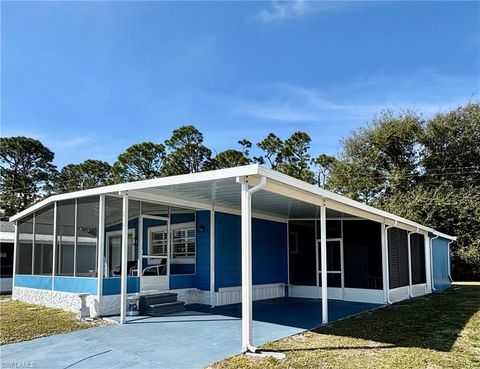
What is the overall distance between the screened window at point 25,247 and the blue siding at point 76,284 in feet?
6.57

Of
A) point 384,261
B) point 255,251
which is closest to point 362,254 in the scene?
point 384,261

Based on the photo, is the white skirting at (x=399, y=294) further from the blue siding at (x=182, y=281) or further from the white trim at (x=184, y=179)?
the white trim at (x=184, y=179)

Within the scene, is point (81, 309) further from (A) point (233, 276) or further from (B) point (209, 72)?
(B) point (209, 72)

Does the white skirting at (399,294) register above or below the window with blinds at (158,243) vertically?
below

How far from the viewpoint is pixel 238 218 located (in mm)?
11828

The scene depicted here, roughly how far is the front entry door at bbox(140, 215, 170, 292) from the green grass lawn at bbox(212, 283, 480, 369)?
430 cm

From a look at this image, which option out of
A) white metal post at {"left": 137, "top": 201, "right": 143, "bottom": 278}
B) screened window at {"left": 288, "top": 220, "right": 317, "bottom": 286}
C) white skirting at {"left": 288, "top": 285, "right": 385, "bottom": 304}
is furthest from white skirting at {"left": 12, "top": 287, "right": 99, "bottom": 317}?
screened window at {"left": 288, "top": 220, "right": 317, "bottom": 286}

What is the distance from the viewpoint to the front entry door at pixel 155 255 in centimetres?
1008

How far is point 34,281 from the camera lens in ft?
36.8

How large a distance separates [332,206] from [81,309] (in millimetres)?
5710

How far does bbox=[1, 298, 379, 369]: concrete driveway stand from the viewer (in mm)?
5543

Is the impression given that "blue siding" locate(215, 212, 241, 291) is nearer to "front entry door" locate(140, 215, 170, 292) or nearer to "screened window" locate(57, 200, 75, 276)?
"front entry door" locate(140, 215, 170, 292)

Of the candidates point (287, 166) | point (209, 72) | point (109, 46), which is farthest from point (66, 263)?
point (287, 166)

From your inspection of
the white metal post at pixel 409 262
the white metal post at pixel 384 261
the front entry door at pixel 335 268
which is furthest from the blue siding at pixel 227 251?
the white metal post at pixel 409 262
